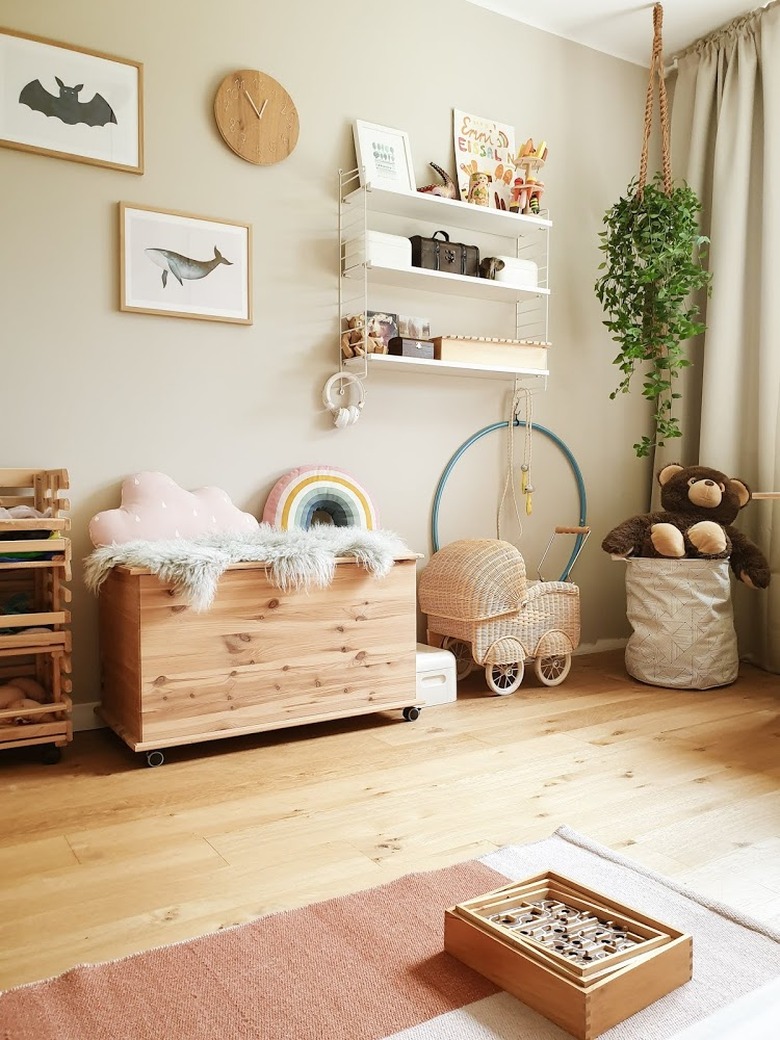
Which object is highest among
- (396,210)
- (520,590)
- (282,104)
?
(282,104)

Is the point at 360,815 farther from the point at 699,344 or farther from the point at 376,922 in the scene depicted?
the point at 699,344

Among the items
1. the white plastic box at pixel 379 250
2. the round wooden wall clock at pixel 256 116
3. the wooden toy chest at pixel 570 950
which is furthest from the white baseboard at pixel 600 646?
the wooden toy chest at pixel 570 950

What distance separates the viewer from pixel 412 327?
314 cm

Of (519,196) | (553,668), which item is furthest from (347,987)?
(519,196)

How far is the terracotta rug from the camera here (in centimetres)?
117

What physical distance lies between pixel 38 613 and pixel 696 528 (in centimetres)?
219

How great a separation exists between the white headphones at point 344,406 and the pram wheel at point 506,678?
99 centimetres

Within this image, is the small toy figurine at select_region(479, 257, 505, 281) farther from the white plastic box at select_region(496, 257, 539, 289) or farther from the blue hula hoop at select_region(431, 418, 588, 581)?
the blue hula hoop at select_region(431, 418, 588, 581)

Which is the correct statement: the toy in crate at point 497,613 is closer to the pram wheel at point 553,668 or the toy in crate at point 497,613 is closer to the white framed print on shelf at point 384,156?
the pram wheel at point 553,668

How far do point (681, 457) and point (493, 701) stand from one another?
1.48 m

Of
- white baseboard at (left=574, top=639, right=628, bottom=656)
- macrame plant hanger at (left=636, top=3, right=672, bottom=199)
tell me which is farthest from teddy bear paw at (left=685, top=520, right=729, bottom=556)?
macrame plant hanger at (left=636, top=3, right=672, bottom=199)

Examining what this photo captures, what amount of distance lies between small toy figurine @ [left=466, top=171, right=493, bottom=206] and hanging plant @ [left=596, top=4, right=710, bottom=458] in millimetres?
495

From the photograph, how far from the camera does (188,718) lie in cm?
230

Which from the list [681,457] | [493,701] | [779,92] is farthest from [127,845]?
[779,92]
